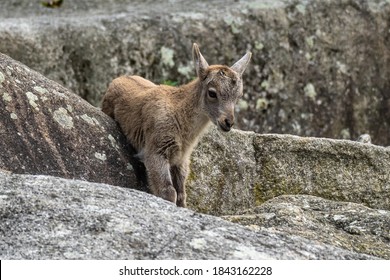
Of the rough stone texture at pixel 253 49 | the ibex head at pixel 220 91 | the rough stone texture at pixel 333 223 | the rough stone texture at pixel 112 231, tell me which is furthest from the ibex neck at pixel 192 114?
the rough stone texture at pixel 253 49

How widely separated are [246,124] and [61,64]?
11.7 ft

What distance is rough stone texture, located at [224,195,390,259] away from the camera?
1067 cm

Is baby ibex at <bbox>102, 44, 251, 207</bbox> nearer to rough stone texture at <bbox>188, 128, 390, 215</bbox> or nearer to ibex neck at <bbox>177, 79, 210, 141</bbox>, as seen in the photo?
ibex neck at <bbox>177, 79, 210, 141</bbox>

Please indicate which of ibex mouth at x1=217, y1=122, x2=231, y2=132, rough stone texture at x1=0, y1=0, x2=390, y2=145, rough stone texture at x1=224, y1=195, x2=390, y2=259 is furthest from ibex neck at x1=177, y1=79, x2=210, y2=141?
rough stone texture at x1=0, y1=0, x2=390, y2=145

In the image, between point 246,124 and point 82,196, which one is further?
point 246,124

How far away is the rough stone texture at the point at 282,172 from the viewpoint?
14.3 m

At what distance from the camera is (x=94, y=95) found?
1997cm

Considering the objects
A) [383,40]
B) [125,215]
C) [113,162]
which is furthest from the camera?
[383,40]

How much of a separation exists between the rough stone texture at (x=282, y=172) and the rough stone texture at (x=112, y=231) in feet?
13.6

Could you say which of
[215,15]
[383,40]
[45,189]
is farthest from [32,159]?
[383,40]

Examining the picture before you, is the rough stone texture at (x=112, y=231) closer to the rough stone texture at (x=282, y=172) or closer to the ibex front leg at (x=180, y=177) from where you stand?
the ibex front leg at (x=180, y=177)

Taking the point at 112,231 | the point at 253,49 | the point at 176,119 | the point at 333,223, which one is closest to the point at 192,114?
the point at 176,119

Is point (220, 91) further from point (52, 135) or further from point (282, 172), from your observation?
point (52, 135)

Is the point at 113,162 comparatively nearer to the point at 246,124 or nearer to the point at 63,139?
the point at 63,139
